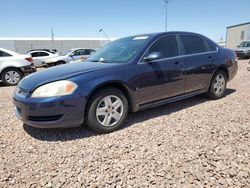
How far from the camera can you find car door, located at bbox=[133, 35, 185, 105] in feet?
11.3

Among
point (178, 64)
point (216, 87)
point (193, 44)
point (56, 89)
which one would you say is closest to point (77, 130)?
point (56, 89)

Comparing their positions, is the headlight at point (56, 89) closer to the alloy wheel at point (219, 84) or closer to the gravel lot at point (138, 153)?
the gravel lot at point (138, 153)

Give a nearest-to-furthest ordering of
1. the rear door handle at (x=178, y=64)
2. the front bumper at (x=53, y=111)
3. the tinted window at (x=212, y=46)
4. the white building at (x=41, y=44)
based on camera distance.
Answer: the front bumper at (x=53, y=111) → the rear door handle at (x=178, y=64) → the tinted window at (x=212, y=46) → the white building at (x=41, y=44)

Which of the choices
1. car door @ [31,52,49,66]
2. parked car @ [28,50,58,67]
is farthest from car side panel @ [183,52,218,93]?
car door @ [31,52,49,66]

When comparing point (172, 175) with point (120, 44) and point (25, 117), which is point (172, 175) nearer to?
point (25, 117)

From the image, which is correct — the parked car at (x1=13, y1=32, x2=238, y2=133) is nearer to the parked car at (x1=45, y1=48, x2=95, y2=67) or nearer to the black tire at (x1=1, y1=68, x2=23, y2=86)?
the black tire at (x1=1, y1=68, x2=23, y2=86)

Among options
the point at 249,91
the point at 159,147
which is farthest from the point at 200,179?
the point at 249,91

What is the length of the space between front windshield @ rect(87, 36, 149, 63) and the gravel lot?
1119mm

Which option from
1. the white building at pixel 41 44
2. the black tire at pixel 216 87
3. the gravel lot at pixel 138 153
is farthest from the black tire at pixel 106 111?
the white building at pixel 41 44

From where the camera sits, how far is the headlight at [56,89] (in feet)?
9.22

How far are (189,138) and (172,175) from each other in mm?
927

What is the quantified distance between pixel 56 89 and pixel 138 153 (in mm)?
1392

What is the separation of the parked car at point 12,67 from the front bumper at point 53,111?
536 centimetres

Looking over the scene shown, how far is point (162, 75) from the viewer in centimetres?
366
